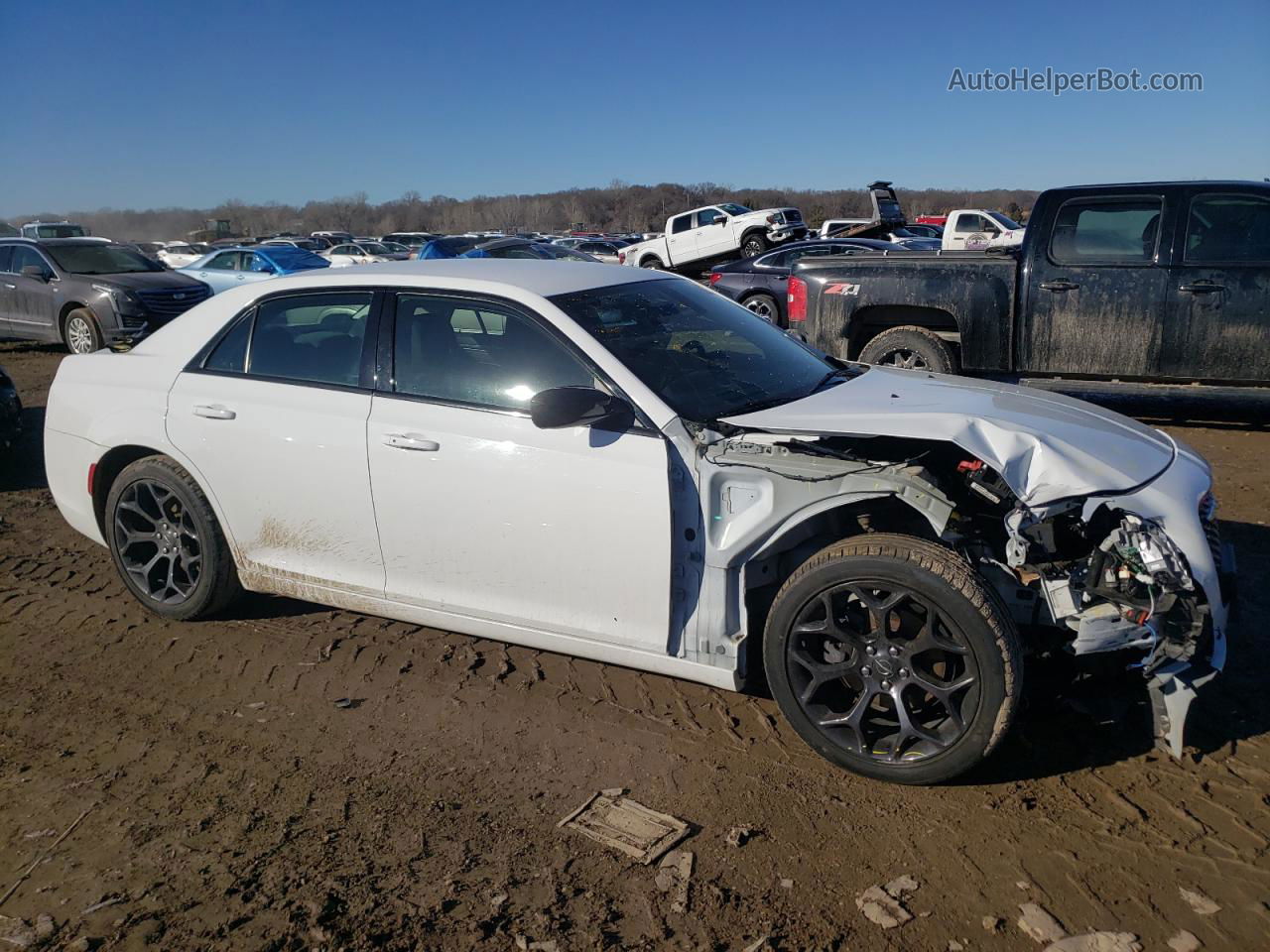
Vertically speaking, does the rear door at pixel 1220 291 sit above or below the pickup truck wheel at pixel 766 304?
above

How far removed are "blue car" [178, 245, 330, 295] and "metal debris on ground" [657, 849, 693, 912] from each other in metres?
16.8

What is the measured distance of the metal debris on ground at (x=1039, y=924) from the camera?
249 centimetres

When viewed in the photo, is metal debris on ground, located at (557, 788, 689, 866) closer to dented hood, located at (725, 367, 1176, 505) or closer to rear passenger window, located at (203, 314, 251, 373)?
dented hood, located at (725, 367, 1176, 505)

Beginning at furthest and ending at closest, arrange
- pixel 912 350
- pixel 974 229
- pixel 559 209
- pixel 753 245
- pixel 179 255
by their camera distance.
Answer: pixel 559 209
pixel 179 255
pixel 974 229
pixel 753 245
pixel 912 350


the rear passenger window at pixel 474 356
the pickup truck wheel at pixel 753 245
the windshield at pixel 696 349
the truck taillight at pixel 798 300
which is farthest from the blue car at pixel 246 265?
the windshield at pixel 696 349

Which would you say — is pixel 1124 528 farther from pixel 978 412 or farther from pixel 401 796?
pixel 401 796

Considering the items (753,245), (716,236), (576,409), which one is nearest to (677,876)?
(576,409)

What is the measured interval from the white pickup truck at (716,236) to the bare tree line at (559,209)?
59.5 m

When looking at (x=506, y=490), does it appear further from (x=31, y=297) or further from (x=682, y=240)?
(x=682, y=240)

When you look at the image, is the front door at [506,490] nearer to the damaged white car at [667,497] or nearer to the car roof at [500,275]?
the damaged white car at [667,497]

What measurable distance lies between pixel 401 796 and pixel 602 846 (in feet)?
2.43

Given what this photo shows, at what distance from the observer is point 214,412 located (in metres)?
4.29

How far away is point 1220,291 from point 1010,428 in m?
5.01

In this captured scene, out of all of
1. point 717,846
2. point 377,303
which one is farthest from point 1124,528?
point 377,303
